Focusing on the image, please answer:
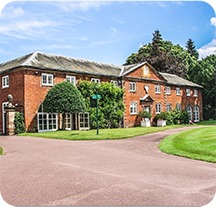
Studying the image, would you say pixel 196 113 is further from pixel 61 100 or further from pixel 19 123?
pixel 19 123

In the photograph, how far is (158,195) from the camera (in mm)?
5043

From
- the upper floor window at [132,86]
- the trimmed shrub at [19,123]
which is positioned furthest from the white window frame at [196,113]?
the trimmed shrub at [19,123]

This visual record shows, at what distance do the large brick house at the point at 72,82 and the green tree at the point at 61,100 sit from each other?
1785 mm

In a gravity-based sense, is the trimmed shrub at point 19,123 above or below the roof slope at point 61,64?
below

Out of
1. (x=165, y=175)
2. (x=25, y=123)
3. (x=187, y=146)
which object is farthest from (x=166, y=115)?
(x=165, y=175)

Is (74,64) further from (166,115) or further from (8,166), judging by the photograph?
(8,166)

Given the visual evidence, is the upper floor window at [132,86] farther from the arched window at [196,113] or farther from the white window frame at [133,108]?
the arched window at [196,113]

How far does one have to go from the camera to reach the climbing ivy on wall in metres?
26.4

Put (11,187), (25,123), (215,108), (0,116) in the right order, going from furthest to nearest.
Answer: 1. (215,108)
2. (0,116)
3. (25,123)
4. (11,187)

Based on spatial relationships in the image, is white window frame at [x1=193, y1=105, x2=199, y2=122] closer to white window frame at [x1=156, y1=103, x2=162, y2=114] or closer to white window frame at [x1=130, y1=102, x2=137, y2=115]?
white window frame at [x1=156, y1=103, x2=162, y2=114]

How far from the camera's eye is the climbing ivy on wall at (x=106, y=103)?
26422mm

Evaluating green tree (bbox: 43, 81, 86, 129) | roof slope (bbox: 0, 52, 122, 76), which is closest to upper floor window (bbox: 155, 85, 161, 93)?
roof slope (bbox: 0, 52, 122, 76)

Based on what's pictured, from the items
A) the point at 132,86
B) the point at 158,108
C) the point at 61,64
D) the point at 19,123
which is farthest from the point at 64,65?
the point at 158,108

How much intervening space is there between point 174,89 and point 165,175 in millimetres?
33538
